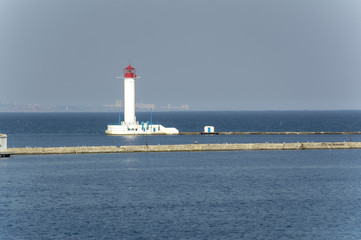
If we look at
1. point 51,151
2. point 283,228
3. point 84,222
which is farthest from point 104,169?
point 283,228

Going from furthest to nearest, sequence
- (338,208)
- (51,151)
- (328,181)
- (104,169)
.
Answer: (51,151), (104,169), (328,181), (338,208)

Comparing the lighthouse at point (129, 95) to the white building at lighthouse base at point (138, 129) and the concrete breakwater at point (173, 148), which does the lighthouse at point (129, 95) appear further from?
the concrete breakwater at point (173, 148)

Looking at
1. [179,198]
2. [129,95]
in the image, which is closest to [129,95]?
[129,95]

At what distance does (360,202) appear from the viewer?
49688mm

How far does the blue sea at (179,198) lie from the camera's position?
3981 cm

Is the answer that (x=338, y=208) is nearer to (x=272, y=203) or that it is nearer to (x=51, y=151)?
(x=272, y=203)

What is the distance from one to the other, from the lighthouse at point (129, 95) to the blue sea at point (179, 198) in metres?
41.6

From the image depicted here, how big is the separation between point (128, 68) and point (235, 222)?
88.5 metres

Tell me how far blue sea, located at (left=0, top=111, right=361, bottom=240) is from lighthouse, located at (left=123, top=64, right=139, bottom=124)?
4157cm

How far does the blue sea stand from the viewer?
→ 131 feet

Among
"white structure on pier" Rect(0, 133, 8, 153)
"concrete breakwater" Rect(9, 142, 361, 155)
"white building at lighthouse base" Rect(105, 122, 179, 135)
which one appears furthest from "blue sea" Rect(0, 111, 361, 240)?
"white building at lighthouse base" Rect(105, 122, 179, 135)

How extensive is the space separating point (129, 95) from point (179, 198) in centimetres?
7761

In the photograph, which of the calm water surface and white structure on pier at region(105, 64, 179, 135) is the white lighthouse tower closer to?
white structure on pier at region(105, 64, 179, 135)

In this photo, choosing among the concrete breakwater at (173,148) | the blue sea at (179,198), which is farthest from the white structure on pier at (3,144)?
the concrete breakwater at (173,148)
